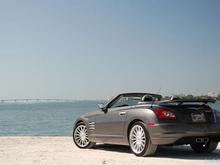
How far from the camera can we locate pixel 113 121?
1108cm

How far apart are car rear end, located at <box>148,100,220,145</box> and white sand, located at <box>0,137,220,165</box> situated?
408 mm

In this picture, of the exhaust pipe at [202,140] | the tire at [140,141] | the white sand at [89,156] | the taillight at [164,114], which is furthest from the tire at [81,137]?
the exhaust pipe at [202,140]

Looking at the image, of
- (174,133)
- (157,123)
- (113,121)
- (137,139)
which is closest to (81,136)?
(113,121)

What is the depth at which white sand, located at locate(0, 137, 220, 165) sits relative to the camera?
947 centimetres

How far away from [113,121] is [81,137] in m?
1.48

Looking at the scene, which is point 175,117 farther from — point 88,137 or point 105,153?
point 88,137

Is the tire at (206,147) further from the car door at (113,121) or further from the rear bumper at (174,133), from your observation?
the car door at (113,121)

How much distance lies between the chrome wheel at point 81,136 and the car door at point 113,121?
0.58 meters

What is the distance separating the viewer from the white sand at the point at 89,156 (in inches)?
373

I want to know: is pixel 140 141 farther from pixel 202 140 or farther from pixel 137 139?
pixel 202 140

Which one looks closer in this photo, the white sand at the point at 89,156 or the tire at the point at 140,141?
the white sand at the point at 89,156

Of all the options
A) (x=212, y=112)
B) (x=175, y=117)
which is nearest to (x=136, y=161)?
(x=175, y=117)

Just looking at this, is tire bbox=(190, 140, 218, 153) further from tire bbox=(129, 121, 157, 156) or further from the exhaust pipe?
tire bbox=(129, 121, 157, 156)

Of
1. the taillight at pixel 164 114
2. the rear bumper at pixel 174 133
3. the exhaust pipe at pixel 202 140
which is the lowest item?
the exhaust pipe at pixel 202 140
